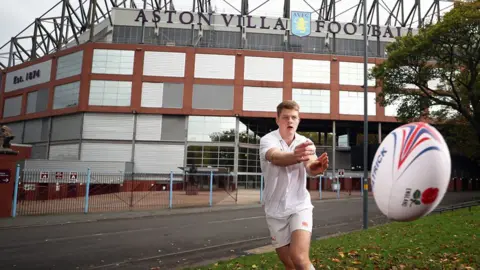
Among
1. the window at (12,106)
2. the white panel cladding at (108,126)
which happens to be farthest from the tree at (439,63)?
the window at (12,106)

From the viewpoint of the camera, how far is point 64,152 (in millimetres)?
44625

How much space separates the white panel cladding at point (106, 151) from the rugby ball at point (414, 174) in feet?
137

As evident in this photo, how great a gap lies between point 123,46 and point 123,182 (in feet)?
81.2

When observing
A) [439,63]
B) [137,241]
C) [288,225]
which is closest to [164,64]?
[439,63]

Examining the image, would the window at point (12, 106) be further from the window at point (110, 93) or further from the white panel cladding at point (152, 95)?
the white panel cladding at point (152, 95)

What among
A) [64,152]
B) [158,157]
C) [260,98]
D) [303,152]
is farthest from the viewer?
[64,152]

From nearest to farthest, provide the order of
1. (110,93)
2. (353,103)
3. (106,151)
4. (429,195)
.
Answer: (429,195) < (106,151) < (110,93) < (353,103)

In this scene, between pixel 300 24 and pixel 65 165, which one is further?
pixel 300 24

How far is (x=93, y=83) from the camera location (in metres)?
43.7

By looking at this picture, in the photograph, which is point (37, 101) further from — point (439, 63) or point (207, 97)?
point (439, 63)

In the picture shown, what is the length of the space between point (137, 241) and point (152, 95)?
34.4 metres

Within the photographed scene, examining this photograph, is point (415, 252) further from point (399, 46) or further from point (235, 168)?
point (235, 168)

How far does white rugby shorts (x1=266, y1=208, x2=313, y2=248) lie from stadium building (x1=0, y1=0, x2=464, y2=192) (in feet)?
118

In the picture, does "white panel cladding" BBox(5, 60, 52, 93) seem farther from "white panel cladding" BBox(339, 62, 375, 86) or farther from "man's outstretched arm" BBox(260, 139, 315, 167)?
"man's outstretched arm" BBox(260, 139, 315, 167)
